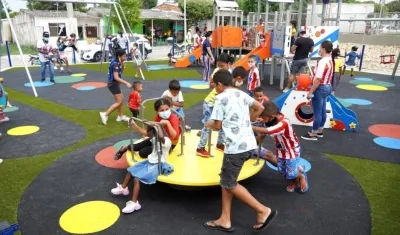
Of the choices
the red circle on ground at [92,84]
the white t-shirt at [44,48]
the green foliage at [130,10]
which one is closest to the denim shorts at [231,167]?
the red circle on ground at [92,84]

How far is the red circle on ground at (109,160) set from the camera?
232 inches

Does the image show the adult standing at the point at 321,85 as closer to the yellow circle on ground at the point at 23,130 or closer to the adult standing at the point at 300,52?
the adult standing at the point at 300,52

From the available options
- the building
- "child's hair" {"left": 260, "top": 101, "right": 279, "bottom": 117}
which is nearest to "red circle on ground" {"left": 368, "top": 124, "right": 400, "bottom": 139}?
"child's hair" {"left": 260, "top": 101, "right": 279, "bottom": 117}

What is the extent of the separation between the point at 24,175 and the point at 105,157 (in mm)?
1358

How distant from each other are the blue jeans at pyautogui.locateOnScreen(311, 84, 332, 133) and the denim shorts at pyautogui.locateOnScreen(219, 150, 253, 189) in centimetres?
364

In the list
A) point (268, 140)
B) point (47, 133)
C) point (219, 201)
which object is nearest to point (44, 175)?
point (47, 133)

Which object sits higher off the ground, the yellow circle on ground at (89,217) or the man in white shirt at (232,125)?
the man in white shirt at (232,125)

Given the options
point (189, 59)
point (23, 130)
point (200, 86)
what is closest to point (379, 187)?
point (23, 130)

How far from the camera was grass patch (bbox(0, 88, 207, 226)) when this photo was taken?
474 centimetres

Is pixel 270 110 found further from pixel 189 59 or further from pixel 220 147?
pixel 189 59

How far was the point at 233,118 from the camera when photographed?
11.9 ft

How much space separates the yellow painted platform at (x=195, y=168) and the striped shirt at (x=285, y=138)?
488 mm

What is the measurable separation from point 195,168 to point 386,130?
5.46 metres

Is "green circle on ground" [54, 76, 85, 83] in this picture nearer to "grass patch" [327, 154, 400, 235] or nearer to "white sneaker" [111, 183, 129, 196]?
"white sneaker" [111, 183, 129, 196]
